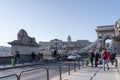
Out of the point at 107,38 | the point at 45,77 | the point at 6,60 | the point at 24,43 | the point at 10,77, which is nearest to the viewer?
the point at 10,77

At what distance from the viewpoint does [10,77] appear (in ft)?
33.0

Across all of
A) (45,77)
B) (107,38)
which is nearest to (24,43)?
(45,77)

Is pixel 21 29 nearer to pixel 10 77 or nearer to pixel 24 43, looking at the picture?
pixel 24 43

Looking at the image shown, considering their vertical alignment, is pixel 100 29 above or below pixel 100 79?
above

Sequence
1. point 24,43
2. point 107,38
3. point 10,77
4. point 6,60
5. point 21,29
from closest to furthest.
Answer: point 10,77 → point 6,60 → point 24,43 → point 21,29 → point 107,38

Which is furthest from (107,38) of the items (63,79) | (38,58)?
(63,79)

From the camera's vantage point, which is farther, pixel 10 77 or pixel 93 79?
pixel 93 79

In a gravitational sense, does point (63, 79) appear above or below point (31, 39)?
below

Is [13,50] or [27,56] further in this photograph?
[27,56]

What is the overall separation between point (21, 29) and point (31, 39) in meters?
2.50

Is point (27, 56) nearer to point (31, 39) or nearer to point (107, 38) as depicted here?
point (31, 39)

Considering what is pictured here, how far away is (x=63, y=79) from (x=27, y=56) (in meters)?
30.7

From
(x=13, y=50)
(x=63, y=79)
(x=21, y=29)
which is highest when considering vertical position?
(x=21, y=29)

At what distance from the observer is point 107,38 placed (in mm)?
98875
